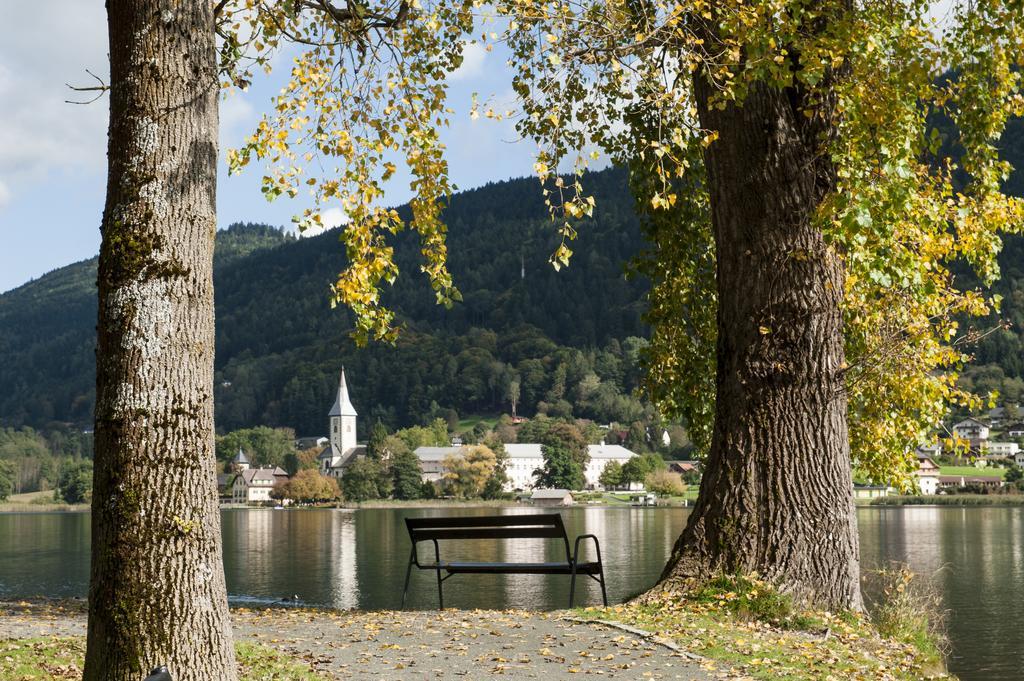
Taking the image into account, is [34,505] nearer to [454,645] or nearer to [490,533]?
[490,533]

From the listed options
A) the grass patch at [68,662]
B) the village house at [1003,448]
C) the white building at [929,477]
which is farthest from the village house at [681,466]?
the grass patch at [68,662]

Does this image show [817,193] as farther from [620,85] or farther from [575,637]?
[575,637]

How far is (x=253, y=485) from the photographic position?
160625 mm

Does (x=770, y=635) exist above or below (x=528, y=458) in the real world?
above

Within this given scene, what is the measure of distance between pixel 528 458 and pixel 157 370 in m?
175

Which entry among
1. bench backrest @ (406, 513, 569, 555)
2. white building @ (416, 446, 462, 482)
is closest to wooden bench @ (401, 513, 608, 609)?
bench backrest @ (406, 513, 569, 555)

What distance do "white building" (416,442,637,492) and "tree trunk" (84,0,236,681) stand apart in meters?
161

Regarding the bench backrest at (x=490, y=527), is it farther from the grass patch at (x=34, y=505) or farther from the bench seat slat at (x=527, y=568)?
the grass patch at (x=34, y=505)

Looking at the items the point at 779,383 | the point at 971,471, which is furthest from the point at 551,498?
the point at 779,383

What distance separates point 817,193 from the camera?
9.99 metres

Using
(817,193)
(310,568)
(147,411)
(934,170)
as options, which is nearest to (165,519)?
(147,411)

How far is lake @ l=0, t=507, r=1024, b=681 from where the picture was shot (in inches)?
888

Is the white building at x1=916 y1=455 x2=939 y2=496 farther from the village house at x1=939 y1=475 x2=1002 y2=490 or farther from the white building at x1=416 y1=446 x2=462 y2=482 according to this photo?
the white building at x1=416 y1=446 x2=462 y2=482

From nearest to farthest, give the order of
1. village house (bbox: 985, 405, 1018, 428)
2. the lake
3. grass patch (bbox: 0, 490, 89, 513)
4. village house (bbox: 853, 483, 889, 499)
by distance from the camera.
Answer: the lake → village house (bbox: 853, 483, 889, 499) → grass patch (bbox: 0, 490, 89, 513) → village house (bbox: 985, 405, 1018, 428)
